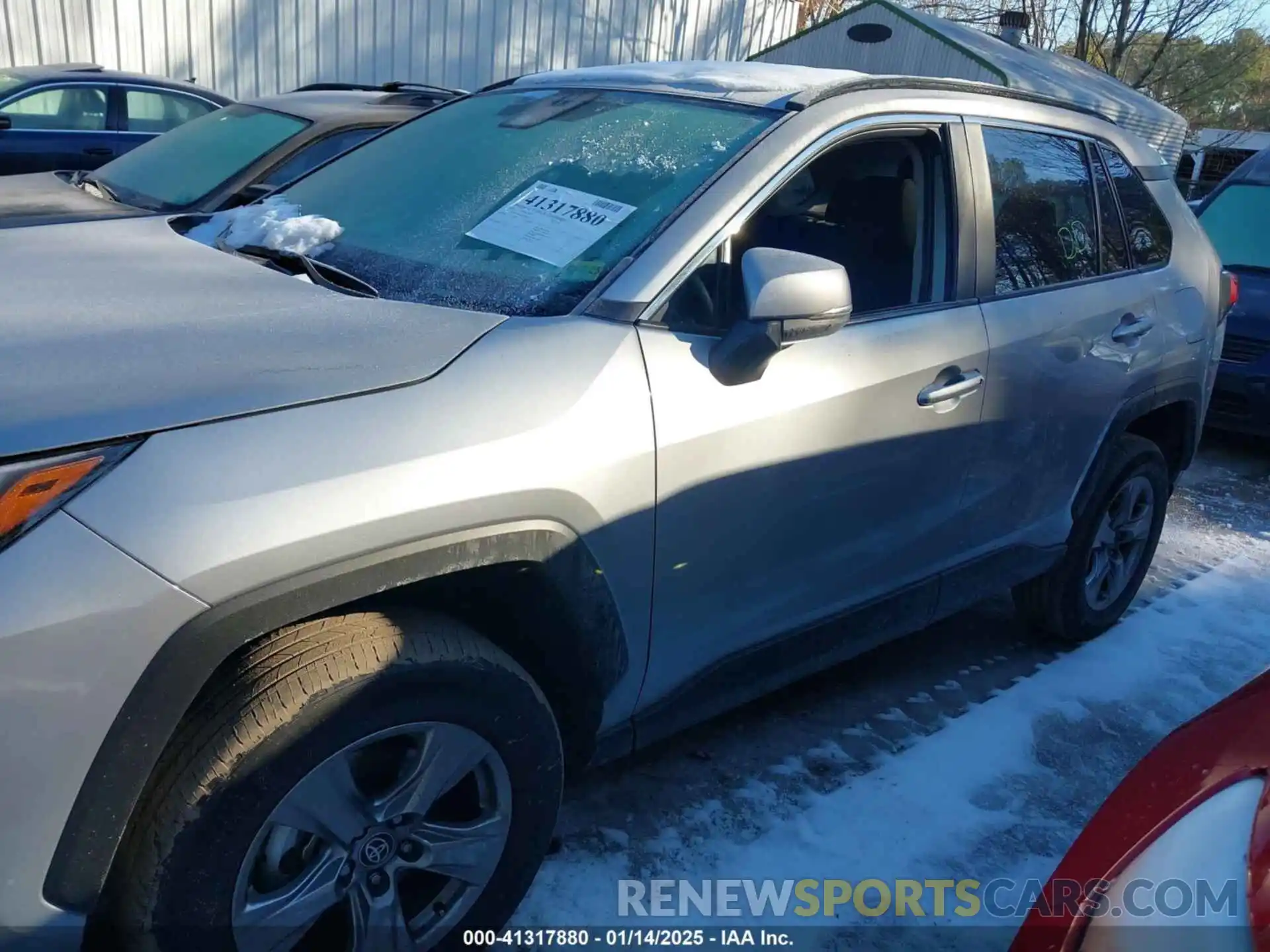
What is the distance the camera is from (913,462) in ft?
9.04

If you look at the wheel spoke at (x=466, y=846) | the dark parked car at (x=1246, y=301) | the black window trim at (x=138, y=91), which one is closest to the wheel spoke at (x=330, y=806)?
the wheel spoke at (x=466, y=846)

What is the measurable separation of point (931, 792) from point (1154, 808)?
143 centimetres

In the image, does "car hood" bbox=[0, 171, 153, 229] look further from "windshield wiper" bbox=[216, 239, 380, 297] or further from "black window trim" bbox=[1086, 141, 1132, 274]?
"black window trim" bbox=[1086, 141, 1132, 274]

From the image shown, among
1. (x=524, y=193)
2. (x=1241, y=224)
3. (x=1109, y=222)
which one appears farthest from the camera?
(x=1241, y=224)

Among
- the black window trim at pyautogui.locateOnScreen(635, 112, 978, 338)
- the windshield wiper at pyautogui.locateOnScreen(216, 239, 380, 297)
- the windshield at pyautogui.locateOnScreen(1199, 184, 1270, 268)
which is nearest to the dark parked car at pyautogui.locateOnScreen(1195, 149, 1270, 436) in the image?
the windshield at pyautogui.locateOnScreen(1199, 184, 1270, 268)

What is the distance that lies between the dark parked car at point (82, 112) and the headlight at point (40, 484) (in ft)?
22.4

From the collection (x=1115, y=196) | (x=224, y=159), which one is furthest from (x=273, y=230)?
(x=224, y=159)

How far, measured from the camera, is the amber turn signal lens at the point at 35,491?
1.50m

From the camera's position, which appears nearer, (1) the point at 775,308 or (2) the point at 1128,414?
(1) the point at 775,308

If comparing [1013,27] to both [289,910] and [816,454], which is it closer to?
[816,454]

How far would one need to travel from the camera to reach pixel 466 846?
2.06 metres

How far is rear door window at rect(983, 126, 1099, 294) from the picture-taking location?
10.1ft

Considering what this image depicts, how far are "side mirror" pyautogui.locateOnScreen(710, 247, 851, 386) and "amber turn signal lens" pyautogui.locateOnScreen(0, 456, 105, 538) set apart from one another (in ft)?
3.93

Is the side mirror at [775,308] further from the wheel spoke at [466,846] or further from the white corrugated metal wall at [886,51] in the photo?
the white corrugated metal wall at [886,51]
